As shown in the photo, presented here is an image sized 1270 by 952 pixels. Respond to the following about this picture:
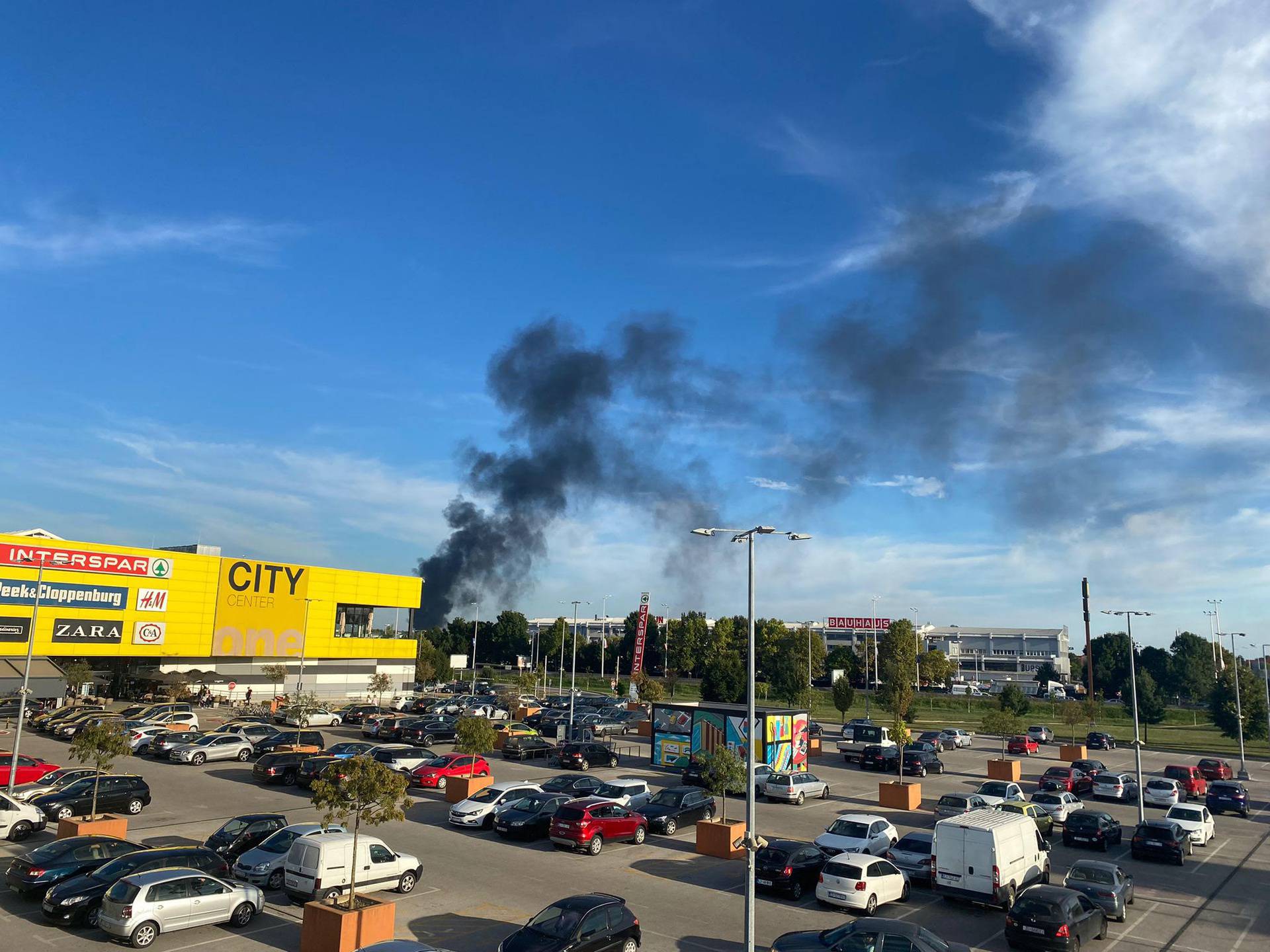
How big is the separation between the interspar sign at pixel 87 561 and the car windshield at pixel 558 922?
182 ft

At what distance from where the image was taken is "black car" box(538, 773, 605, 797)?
34.4 m

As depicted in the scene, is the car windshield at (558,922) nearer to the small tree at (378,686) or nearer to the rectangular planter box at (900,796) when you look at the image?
the rectangular planter box at (900,796)

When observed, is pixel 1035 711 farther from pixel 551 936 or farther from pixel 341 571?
pixel 551 936

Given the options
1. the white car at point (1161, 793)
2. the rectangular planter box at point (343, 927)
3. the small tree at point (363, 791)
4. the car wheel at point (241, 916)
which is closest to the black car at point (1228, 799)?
the white car at point (1161, 793)

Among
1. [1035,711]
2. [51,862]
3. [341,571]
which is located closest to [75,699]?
[341,571]

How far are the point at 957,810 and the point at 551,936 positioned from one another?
25547 millimetres

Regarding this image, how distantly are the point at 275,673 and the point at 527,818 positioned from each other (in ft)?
165

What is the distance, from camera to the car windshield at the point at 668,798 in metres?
31.4

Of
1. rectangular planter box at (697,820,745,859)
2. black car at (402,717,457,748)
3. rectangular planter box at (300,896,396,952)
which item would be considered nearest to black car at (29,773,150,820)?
rectangular planter box at (300,896,396,952)

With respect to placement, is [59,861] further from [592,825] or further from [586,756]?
[586,756]

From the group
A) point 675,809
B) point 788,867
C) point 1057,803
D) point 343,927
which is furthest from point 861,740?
point 343,927

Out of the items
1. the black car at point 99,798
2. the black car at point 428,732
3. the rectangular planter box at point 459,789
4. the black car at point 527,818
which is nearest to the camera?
the black car at point 99,798

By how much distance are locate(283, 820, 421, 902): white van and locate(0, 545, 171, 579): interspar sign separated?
160 feet

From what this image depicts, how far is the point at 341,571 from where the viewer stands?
270 feet
